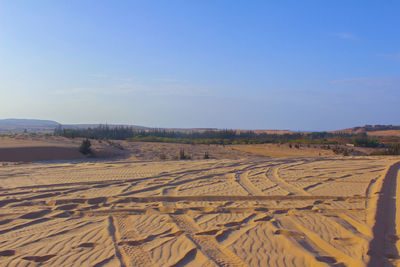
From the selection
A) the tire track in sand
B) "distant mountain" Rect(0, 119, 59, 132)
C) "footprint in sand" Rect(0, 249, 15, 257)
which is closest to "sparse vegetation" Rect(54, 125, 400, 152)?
the tire track in sand

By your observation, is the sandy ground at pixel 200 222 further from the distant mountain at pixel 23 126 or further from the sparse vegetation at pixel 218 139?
the distant mountain at pixel 23 126

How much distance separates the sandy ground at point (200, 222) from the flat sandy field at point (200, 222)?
0.05ft

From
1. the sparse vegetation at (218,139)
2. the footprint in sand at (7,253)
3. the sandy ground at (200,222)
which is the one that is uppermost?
the sparse vegetation at (218,139)

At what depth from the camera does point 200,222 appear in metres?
6.28

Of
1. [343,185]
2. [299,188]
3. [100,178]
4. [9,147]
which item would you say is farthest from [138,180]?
[9,147]

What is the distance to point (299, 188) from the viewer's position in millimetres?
9688

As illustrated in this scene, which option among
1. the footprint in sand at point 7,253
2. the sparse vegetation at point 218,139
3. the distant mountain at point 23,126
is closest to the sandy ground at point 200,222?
the footprint in sand at point 7,253

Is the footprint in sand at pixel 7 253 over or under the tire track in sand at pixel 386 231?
under

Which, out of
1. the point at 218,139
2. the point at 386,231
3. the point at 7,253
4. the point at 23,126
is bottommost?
the point at 7,253

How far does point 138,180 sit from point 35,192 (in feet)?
10.2

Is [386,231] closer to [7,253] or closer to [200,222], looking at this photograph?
[200,222]

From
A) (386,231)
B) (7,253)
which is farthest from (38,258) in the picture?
(386,231)

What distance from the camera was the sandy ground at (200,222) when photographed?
4.68 metres

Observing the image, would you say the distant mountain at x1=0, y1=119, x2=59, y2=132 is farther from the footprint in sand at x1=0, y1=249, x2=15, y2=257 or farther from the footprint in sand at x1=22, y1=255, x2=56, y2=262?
the footprint in sand at x1=22, y1=255, x2=56, y2=262
